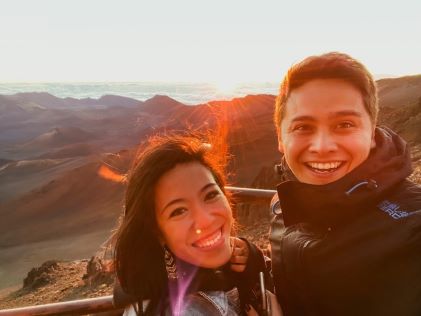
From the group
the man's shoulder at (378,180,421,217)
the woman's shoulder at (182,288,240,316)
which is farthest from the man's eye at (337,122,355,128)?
the woman's shoulder at (182,288,240,316)

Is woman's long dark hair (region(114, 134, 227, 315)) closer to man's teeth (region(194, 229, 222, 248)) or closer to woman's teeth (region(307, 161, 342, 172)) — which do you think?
man's teeth (region(194, 229, 222, 248))

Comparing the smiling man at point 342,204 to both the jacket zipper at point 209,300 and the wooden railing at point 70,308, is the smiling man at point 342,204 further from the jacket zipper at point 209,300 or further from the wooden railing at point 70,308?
the wooden railing at point 70,308

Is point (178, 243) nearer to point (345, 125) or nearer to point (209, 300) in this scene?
point (209, 300)

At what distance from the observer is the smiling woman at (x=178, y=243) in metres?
2.14

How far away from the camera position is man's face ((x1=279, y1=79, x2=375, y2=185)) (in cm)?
207

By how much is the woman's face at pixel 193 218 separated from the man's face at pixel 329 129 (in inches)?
16.8

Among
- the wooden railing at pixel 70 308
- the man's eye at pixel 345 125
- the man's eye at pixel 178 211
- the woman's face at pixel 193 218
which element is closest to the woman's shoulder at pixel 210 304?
the woman's face at pixel 193 218

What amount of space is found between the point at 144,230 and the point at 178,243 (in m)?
0.20

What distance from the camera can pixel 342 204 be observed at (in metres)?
1.88

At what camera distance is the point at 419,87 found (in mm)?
51500

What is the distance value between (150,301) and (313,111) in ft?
3.48

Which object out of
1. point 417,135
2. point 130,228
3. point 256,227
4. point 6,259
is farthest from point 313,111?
point 6,259

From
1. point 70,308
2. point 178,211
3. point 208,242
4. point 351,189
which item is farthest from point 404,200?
point 70,308

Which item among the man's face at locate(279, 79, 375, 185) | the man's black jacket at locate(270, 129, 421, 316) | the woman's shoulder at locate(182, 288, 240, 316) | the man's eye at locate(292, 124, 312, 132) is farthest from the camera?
the man's eye at locate(292, 124, 312, 132)
